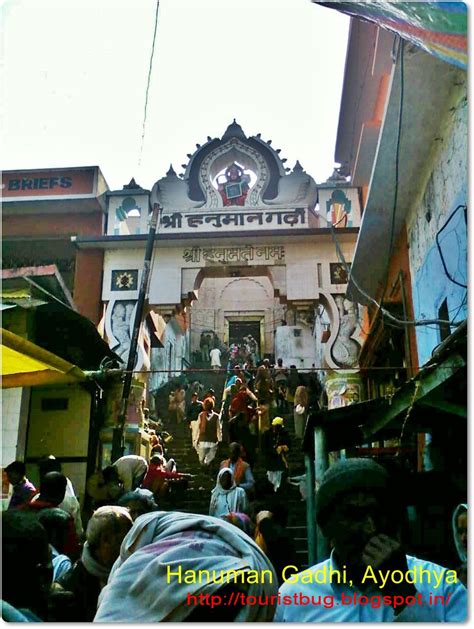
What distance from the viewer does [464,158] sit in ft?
13.2

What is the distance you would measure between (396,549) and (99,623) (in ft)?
2.95

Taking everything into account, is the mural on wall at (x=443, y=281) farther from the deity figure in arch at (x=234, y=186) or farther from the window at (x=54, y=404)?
the window at (x=54, y=404)

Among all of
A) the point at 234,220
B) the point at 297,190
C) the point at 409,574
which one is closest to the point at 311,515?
the point at 409,574

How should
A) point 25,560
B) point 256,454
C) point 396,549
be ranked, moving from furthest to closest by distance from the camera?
point 256,454, point 25,560, point 396,549

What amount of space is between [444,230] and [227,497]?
9.36 ft

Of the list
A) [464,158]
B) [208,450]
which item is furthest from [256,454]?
[464,158]

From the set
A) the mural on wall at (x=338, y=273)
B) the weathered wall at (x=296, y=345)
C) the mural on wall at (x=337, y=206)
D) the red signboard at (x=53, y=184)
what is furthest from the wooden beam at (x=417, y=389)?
the red signboard at (x=53, y=184)

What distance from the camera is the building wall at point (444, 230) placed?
4.05m

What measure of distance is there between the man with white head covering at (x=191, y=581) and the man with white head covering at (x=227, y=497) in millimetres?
3286

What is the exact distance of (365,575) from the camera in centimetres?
175

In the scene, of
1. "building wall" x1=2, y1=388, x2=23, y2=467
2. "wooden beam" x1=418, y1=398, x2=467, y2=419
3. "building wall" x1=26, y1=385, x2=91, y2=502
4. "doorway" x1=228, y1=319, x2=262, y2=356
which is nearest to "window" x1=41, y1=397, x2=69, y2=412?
"building wall" x1=26, y1=385, x2=91, y2=502

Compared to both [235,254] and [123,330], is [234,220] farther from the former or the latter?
[123,330]

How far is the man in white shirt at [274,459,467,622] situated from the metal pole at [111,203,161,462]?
3336 mm

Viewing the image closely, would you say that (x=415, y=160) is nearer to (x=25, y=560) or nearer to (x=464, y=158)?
(x=464, y=158)
